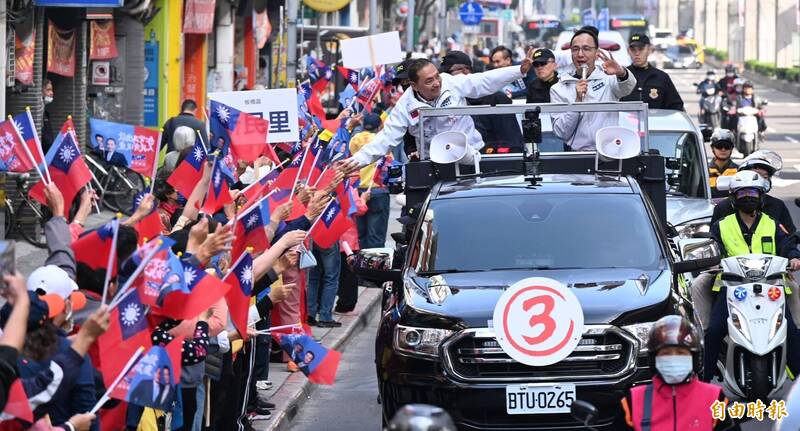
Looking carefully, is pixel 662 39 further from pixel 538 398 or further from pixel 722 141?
pixel 538 398

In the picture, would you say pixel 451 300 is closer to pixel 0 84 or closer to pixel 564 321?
pixel 564 321

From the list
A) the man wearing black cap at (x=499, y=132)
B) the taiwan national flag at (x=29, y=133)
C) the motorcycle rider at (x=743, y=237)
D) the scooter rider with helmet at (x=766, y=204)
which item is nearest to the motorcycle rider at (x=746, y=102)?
the man wearing black cap at (x=499, y=132)

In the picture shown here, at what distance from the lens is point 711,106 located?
42938 mm

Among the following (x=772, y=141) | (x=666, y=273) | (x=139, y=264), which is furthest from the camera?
(x=772, y=141)

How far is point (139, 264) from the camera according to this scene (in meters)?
7.04

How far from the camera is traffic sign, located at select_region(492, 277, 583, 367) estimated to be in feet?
29.0

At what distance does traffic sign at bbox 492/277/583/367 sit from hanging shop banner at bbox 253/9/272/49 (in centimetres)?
3016

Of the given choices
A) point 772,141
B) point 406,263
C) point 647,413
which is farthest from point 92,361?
point 772,141

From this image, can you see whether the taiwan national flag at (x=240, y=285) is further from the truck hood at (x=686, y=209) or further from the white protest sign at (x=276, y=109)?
the truck hood at (x=686, y=209)

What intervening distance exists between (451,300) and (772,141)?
33563mm

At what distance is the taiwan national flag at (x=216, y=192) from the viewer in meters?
9.55

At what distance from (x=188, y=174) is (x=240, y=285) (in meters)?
1.59

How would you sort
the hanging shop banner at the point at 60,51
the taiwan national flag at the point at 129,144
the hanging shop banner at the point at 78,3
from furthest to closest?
1. the hanging shop banner at the point at 60,51
2. the hanging shop banner at the point at 78,3
3. the taiwan national flag at the point at 129,144

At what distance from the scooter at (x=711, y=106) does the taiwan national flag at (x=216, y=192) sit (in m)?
33.2
